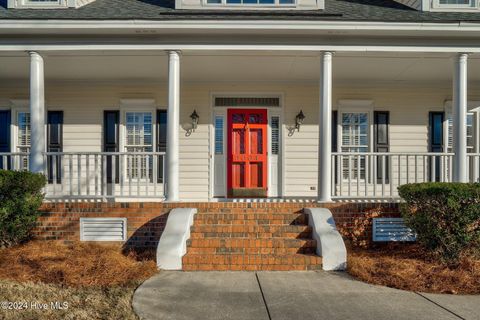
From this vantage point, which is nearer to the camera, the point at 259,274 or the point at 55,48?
the point at 259,274

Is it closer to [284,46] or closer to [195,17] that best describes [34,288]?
[195,17]

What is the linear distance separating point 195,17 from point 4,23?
344cm

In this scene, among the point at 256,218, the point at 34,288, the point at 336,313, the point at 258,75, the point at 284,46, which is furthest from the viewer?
the point at 258,75

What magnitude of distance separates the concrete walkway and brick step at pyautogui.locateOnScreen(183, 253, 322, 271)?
1.11 ft

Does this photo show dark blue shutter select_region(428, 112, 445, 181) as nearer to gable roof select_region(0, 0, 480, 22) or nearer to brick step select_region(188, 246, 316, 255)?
gable roof select_region(0, 0, 480, 22)

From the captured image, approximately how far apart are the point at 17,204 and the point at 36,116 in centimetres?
193

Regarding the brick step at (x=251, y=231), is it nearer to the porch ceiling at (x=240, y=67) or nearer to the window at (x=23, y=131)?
the porch ceiling at (x=240, y=67)

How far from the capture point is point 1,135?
31.8 ft

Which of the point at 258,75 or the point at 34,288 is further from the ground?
the point at 258,75

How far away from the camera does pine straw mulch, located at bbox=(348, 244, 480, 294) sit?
4871mm

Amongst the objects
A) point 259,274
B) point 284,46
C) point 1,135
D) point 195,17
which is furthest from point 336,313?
point 1,135

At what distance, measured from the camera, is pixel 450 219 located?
5625 millimetres

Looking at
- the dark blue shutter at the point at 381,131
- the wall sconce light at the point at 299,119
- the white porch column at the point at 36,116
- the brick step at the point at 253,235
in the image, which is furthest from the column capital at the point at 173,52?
the dark blue shutter at the point at 381,131

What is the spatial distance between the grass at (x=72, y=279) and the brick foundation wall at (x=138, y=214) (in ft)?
1.40
